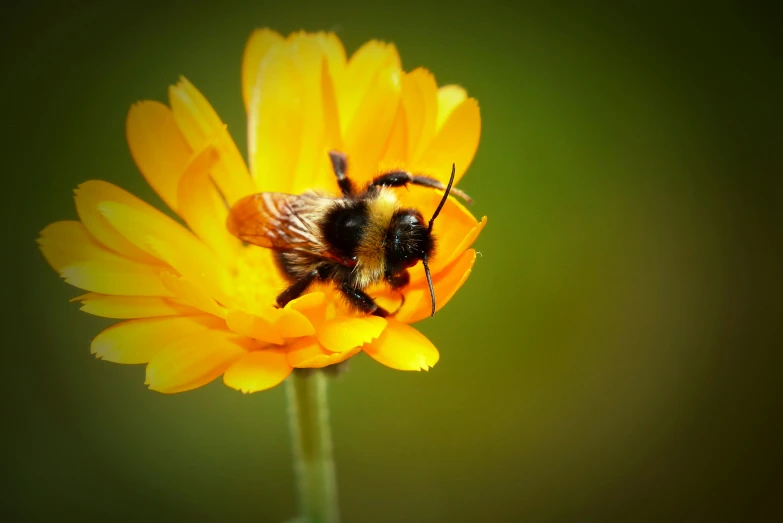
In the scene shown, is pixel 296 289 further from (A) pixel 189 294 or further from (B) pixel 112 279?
(B) pixel 112 279

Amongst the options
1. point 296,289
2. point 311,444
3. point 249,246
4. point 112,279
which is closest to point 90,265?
point 112,279

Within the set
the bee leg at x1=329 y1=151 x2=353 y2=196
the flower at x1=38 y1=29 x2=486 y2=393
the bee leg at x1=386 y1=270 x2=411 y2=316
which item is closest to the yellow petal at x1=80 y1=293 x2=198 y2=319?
the flower at x1=38 y1=29 x2=486 y2=393

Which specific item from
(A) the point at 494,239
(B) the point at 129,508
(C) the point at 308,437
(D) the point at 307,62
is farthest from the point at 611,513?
(D) the point at 307,62

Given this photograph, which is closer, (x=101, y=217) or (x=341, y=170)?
(x=101, y=217)

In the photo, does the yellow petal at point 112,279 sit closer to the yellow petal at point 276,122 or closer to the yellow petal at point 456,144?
the yellow petal at point 276,122

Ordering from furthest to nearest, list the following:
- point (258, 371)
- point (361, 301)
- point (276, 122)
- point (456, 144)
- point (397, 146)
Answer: point (276, 122) < point (397, 146) < point (456, 144) < point (361, 301) < point (258, 371)
